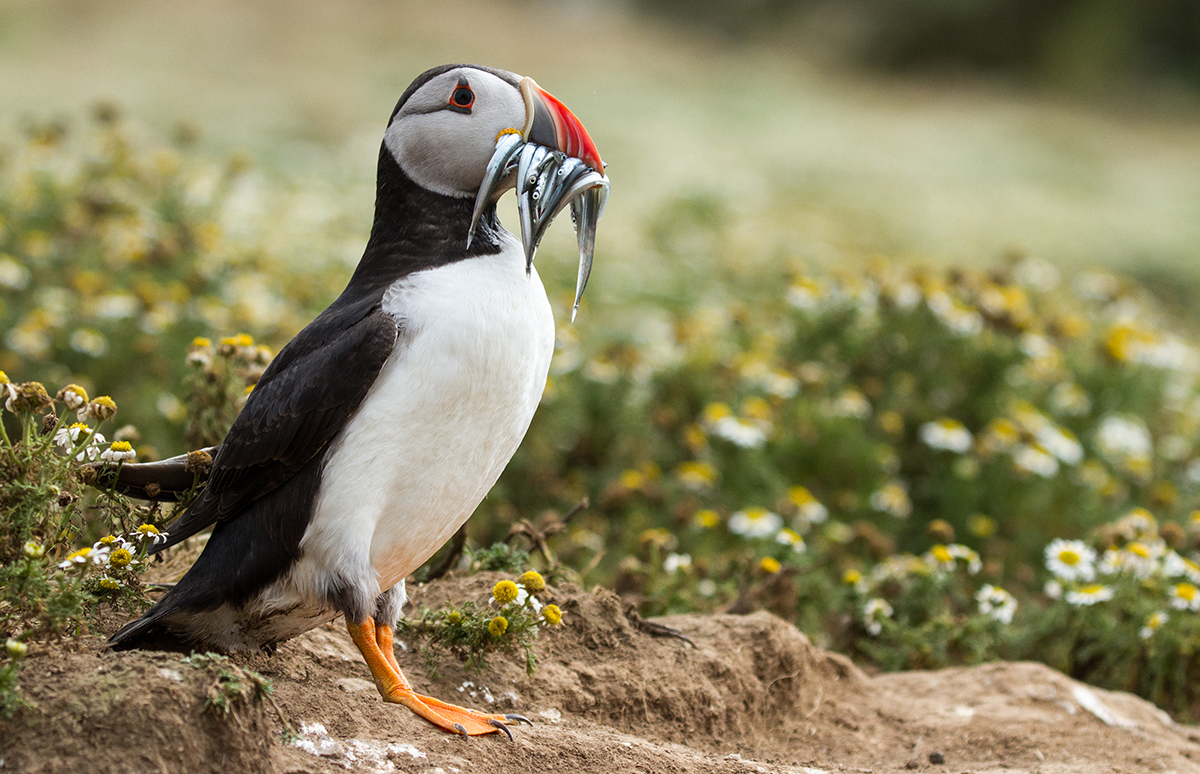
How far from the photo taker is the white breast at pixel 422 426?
9.78 ft

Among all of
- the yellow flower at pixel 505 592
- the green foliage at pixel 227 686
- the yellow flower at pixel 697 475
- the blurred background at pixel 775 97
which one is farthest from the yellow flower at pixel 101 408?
the blurred background at pixel 775 97

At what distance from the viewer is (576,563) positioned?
5.51 meters

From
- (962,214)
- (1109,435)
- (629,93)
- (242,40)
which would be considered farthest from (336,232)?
(242,40)

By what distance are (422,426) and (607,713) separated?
1.30m

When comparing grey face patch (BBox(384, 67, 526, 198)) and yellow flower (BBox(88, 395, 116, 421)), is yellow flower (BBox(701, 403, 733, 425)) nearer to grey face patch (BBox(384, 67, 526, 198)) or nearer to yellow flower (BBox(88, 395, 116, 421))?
grey face patch (BBox(384, 67, 526, 198))

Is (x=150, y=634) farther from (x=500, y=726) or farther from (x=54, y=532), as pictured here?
(x=500, y=726)

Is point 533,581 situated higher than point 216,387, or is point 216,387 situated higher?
point 216,387

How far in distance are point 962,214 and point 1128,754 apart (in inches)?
501

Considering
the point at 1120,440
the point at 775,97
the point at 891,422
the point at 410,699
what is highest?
the point at 410,699

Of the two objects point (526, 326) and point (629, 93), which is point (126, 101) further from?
point (526, 326)

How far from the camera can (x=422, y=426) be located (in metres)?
3.00

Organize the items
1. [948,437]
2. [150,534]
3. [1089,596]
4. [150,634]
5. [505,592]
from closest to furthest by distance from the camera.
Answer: [150,634], [150,534], [505,592], [1089,596], [948,437]

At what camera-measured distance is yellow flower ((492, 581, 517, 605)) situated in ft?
11.0

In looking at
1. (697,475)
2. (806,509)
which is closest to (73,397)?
(697,475)
